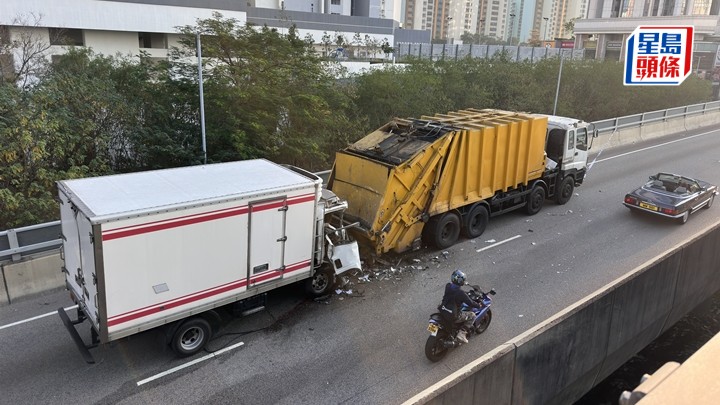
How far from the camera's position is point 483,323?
8.85 m

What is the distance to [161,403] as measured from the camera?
7.06 metres

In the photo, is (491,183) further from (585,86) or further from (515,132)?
(585,86)

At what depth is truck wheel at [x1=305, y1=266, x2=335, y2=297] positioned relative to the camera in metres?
9.80

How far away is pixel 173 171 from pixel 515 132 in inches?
329

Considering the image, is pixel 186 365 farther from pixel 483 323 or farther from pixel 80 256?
pixel 483 323

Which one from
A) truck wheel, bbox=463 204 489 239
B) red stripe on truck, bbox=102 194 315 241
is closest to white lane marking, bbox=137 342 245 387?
red stripe on truck, bbox=102 194 315 241

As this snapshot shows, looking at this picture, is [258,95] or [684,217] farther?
[258,95]

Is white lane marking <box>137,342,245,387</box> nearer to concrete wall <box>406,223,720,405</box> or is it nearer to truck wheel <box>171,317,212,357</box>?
truck wheel <box>171,317,212,357</box>

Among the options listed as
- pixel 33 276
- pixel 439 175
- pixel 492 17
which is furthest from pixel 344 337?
pixel 492 17

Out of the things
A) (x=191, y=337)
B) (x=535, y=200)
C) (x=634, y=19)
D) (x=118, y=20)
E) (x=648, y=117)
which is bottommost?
(x=191, y=337)

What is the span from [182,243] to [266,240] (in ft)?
4.78

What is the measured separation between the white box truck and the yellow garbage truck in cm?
193

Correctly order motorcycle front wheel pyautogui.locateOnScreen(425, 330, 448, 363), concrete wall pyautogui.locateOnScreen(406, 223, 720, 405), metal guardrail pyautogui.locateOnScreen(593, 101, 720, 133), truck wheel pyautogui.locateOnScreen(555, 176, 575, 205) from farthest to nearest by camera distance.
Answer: metal guardrail pyautogui.locateOnScreen(593, 101, 720, 133), truck wheel pyautogui.locateOnScreen(555, 176, 575, 205), motorcycle front wheel pyautogui.locateOnScreen(425, 330, 448, 363), concrete wall pyautogui.locateOnScreen(406, 223, 720, 405)

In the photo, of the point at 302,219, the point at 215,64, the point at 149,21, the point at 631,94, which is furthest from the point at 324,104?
the point at 149,21
